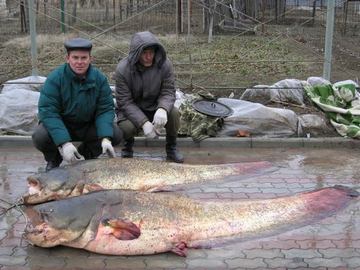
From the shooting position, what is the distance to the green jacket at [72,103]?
218 inches

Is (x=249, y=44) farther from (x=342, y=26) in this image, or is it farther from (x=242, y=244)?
(x=242, y=244)

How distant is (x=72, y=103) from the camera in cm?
564

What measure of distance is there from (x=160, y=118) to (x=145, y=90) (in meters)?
0.41

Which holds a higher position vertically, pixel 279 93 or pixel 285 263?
pixel 279 93

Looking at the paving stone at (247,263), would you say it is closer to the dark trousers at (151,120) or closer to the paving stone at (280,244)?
the paving stone at (280,244)

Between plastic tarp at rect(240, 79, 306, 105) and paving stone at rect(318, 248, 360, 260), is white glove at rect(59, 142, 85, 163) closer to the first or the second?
paving stone at rect(318, 248, 360, 260)

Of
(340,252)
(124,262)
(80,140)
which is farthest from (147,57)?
(340,252)

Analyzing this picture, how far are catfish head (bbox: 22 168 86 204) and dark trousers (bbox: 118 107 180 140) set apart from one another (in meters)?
1.44

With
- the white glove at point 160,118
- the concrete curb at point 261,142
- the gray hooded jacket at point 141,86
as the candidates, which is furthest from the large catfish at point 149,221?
the concrete curb at point 261,142

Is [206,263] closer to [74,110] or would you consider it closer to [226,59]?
[74,110]

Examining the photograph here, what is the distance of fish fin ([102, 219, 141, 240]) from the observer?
13.5 ft

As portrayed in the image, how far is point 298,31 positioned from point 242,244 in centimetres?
1607

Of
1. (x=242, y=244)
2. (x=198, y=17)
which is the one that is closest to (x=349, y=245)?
(x=242, y=244)

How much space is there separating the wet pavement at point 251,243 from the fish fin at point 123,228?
0.57 feet
